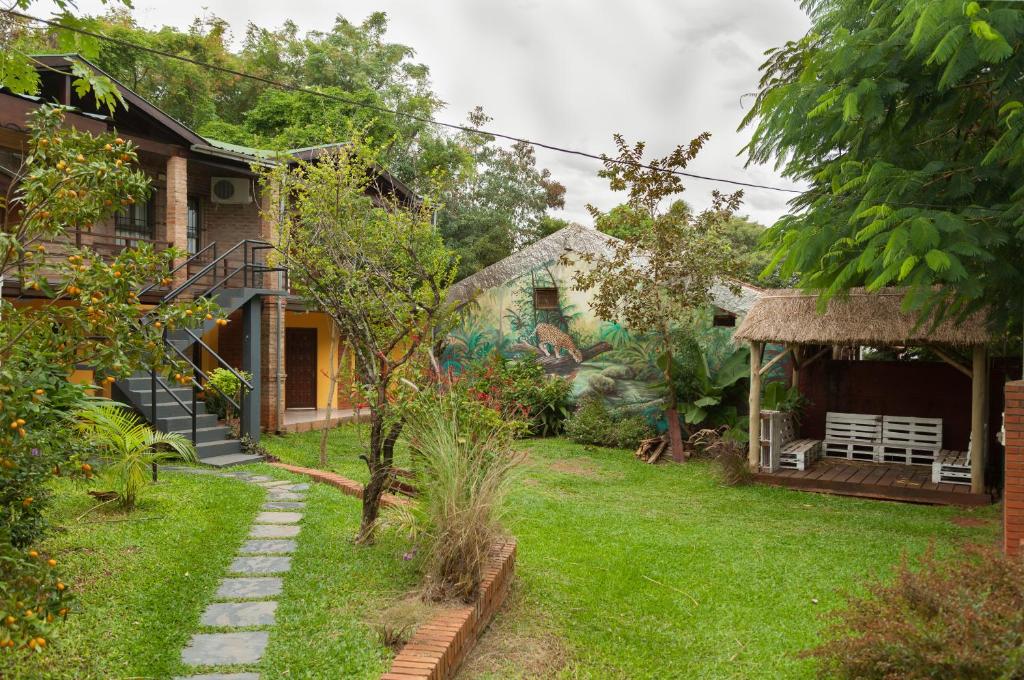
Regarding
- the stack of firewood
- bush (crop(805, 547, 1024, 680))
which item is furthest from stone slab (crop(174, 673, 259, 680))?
the stack of firewood

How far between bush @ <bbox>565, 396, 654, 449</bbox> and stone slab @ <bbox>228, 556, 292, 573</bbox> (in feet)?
33.2

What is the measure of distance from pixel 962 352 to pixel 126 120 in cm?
1506

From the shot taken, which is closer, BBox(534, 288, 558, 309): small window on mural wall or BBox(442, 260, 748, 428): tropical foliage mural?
BBox(442, 260, 748, 428): tropical foliage mural

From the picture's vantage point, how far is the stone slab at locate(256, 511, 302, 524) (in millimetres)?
7316

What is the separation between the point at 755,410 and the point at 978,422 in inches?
120

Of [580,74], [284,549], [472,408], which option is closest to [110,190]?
[472,408]

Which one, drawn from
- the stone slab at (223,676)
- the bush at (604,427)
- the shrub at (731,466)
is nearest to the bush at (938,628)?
the stone slab at (223,676)

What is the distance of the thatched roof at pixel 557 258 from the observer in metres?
15.2

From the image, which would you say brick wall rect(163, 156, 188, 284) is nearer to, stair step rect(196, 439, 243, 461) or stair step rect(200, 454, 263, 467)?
stair step rect(196, 439, 243, 461)

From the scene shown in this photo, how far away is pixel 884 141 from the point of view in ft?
23.5

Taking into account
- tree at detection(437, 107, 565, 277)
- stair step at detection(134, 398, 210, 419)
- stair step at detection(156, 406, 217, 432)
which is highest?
tree at detection(437, 107, 565, 277)

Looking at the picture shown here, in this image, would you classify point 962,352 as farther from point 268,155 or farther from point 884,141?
point 268,155

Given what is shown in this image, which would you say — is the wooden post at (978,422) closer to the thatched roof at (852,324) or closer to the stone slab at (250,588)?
the thatched roof at (852,324)

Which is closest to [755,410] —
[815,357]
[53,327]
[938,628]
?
[815,357]
